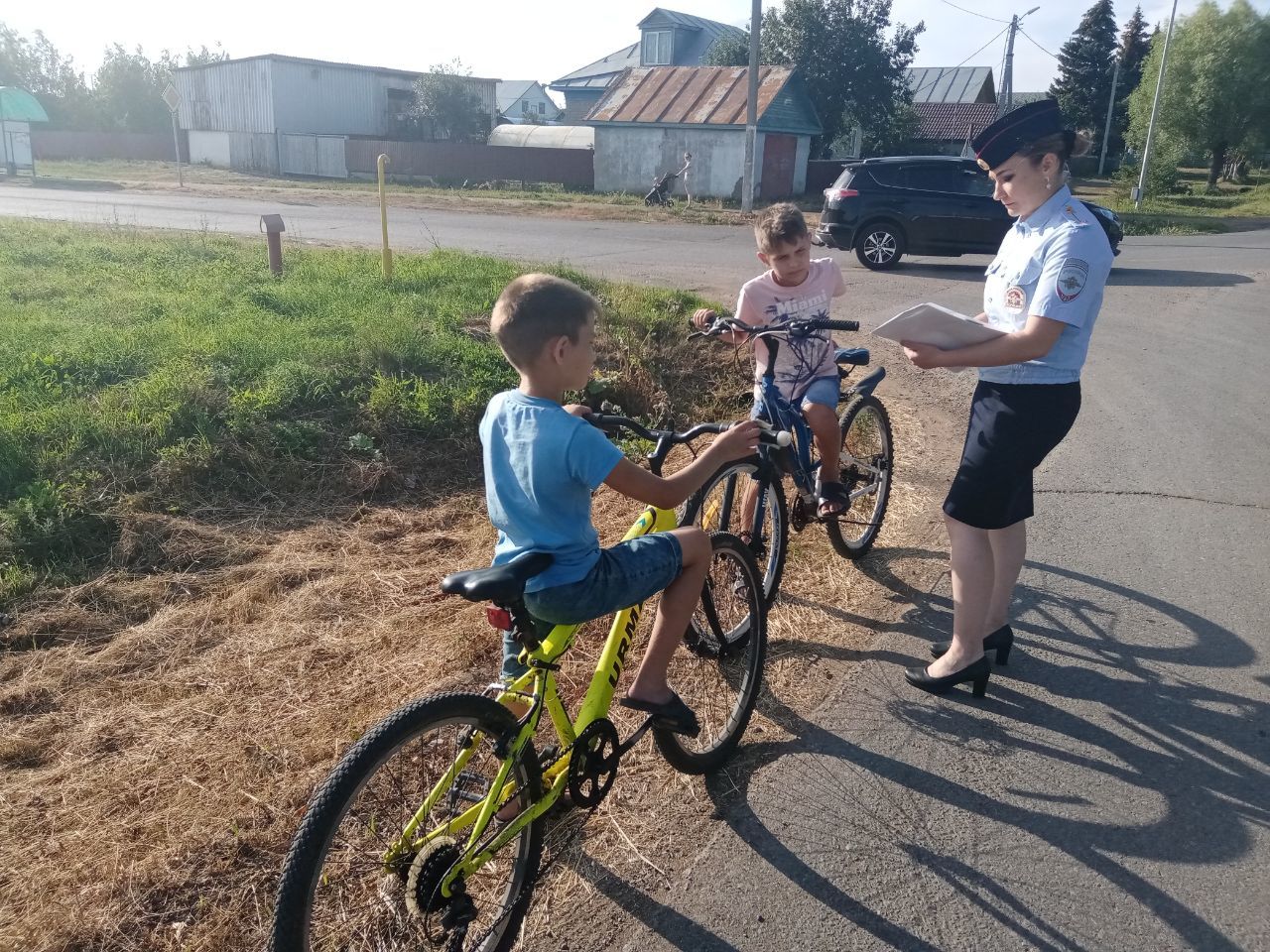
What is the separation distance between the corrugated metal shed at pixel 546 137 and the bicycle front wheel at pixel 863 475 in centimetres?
3542

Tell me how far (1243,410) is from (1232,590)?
387 centimetres

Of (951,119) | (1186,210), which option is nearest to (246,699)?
(1186,210)

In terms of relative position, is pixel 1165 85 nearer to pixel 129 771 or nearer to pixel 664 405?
pixel 664 405

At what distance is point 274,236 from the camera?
10.4 meters

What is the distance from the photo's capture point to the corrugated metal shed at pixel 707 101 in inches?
1291

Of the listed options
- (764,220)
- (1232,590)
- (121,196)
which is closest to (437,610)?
(764,220)

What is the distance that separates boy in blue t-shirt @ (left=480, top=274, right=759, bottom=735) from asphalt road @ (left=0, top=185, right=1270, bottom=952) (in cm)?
93

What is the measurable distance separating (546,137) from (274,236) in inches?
1305

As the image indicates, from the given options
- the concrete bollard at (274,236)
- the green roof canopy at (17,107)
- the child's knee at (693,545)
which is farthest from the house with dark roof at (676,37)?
the child's knee at (693,545)

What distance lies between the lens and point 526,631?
2635 mm

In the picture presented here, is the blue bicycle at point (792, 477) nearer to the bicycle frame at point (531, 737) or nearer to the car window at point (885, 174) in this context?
the bicycle frame at point (531, 737)

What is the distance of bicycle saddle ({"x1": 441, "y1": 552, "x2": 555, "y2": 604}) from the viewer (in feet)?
7.82

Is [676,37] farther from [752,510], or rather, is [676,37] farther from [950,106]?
[752,510]

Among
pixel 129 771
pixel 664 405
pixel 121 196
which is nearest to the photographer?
pixel 129 771
